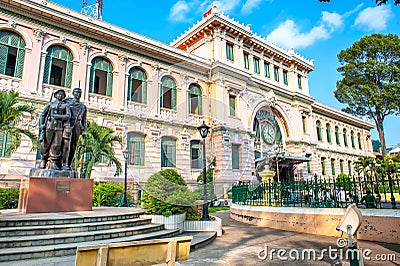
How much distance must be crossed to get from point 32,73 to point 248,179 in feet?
55.9

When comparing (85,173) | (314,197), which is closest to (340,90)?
(314,197)

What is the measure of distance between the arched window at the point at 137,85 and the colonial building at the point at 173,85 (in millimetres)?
80

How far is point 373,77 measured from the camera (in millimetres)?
27281

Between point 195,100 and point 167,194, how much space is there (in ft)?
48.4

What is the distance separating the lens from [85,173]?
13.7 meters

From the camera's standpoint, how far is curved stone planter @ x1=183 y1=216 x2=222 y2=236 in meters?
8.77

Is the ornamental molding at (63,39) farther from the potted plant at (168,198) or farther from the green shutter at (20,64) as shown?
the potted plant at (168,198)

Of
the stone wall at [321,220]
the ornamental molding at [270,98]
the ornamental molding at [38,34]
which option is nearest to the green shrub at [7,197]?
the ornamental molding at [38,34]

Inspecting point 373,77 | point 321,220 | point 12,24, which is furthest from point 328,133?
point 12,24

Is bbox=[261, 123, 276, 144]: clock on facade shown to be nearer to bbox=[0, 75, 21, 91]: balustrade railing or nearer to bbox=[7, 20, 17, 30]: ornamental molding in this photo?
bbox=[0, 75, 21, 91]: balustrade railing

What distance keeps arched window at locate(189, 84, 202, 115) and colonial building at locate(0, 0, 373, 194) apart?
0.12m

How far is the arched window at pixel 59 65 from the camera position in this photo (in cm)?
1659

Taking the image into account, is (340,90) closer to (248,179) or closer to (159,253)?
(248,179)

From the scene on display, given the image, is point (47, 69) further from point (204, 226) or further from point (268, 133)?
point (268, 133)
